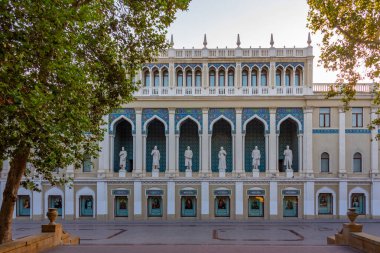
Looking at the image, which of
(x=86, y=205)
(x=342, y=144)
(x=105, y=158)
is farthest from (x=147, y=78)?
(x=342, y=144)

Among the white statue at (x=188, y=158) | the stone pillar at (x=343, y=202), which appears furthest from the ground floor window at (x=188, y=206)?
the stone pillar at (x=343, y=202)

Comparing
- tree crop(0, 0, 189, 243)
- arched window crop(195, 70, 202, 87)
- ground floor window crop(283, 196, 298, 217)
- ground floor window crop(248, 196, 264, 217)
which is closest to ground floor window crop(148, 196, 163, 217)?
ground floor window crop(248, 196, 264, 217)

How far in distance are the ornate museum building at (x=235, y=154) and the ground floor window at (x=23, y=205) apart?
84 millimetres

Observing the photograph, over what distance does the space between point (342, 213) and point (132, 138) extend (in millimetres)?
18743

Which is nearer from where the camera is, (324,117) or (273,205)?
(273,205)

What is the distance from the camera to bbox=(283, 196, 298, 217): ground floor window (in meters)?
35.6

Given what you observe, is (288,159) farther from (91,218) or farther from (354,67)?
(354,67)

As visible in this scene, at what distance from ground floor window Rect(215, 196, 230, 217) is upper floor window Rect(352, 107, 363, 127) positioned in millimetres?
12338

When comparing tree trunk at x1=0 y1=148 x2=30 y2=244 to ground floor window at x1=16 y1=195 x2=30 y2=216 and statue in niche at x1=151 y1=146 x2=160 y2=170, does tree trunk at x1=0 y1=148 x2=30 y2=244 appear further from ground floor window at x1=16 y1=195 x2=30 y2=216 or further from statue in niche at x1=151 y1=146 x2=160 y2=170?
ground floor window at x1=16 y1=195 x2=30 y2=216

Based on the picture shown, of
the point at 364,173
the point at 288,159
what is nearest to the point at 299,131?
the point at 288,159

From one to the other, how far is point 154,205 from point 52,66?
25.6 m

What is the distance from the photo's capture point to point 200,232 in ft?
92.4

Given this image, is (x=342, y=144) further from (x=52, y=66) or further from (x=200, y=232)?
(x=52, y=66)

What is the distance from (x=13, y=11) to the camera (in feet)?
36.6
